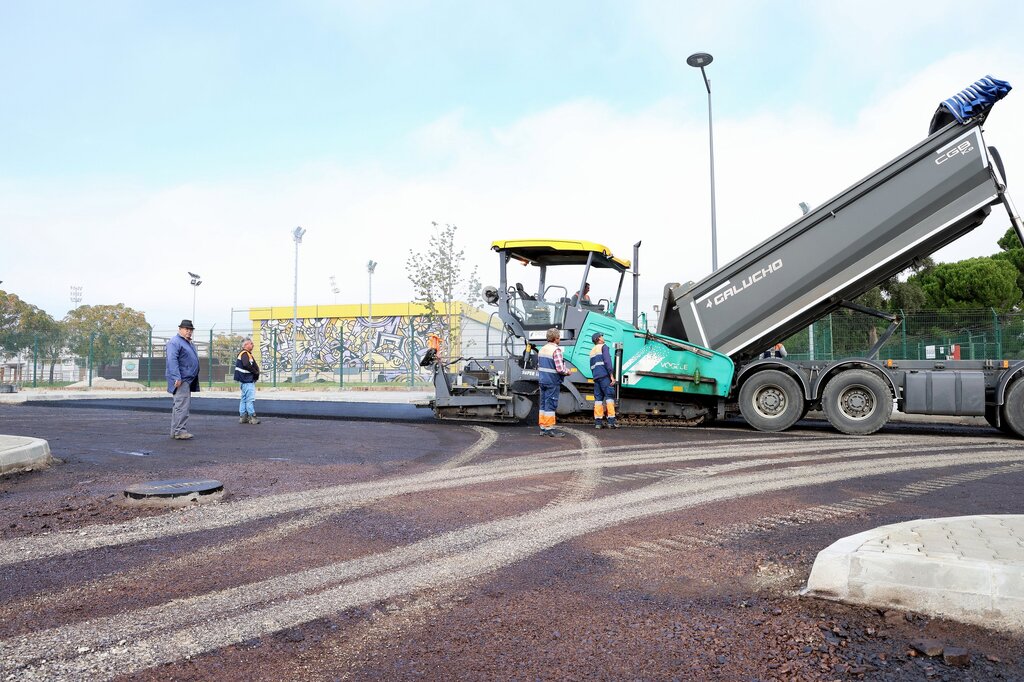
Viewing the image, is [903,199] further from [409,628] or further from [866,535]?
[409,628]

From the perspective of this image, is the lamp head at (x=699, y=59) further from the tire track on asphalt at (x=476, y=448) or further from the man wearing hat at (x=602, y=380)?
the tire track on asphalt at (x=476, y=448)

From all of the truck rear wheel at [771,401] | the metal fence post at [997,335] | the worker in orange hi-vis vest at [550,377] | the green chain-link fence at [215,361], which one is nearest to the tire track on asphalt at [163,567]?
the worker in orange hi-vis vest at [550,377]

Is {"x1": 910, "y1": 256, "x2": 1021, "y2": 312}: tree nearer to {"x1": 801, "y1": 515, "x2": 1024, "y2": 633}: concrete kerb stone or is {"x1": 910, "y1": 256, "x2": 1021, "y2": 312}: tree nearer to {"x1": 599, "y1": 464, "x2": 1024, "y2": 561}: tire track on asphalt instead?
{"x1": 599, "y1": 464, "x2": 1024, "y2": 561}: tire track on asphalt

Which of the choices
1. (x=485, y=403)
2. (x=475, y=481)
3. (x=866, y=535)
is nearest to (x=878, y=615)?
(x=866, y=535)

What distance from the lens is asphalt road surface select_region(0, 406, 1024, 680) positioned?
252 centimetres

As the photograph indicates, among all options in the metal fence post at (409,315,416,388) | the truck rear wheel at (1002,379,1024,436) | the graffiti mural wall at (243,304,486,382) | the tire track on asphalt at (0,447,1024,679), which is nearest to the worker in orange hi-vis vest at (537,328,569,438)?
the tire track on asphalt at (0,447,1024,679)

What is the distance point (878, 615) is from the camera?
2877mm

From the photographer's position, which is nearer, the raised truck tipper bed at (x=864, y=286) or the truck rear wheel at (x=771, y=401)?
the raised truck tipper bed at (x=864, y=286)

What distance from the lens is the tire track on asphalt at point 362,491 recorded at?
4.10m

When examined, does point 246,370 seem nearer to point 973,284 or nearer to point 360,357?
point 360,357

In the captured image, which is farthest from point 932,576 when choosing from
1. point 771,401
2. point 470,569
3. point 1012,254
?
point 1012,254

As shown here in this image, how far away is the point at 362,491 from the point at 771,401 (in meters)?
7.33

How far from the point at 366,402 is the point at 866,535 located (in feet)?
56.2

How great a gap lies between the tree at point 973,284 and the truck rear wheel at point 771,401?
1086 inches
